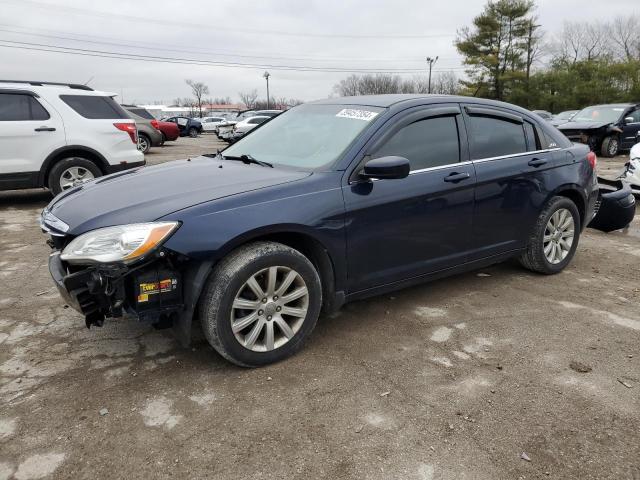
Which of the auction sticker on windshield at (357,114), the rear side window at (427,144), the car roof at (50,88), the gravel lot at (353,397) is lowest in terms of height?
the gravel lot at (353,397)

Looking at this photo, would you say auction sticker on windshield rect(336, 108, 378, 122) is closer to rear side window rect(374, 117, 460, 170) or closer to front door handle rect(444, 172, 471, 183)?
rear side window rect(374, 117, 460, 170)

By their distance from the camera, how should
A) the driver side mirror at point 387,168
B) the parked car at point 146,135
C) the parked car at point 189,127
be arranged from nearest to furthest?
the driver side mirror at point 387,168
the parked car at point 146,135
the parked car at point 189,127

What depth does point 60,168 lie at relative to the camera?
7.41m

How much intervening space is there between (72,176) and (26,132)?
83 centimetres

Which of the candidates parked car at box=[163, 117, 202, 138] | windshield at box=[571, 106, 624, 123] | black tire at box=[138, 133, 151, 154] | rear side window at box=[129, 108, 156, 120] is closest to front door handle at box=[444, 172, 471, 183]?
windshield at box=[571, 106, 624, 123]

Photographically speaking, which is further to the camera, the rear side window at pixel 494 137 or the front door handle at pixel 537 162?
the front door handle at pixel 537 162

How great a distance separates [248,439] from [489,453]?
1.09 m

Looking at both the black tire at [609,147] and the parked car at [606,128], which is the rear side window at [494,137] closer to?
the parked car at [606,128]

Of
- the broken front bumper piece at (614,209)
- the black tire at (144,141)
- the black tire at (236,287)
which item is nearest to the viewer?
the black tire at (236,287)

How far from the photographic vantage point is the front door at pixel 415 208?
322cm

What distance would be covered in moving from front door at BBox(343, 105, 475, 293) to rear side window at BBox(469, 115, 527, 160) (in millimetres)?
159

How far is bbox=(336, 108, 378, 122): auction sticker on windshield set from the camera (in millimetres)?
3469

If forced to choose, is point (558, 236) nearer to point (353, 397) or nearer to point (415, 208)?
point (415, 208)

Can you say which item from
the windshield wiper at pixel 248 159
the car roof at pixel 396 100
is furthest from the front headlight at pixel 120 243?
the car roof at pixel 396 100
